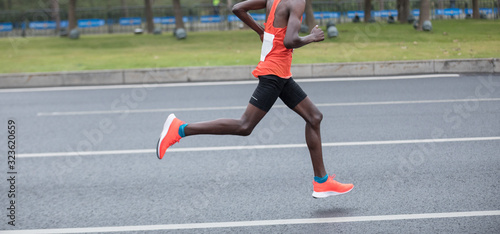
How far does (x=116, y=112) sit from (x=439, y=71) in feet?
25.9

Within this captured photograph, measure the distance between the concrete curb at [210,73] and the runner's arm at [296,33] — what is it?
9.61m

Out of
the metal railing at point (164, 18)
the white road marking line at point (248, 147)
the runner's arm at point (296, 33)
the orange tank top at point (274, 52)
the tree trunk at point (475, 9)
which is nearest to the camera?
the runner's arm at point (296, 33)

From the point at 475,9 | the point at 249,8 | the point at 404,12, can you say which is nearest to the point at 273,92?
the point at 249,8

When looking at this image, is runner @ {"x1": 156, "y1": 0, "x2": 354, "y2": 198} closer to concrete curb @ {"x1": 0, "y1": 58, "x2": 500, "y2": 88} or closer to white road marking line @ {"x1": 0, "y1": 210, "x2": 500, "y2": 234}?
white road marking line @ {"x1": 0, "y1": 210, "x2": 500, "y2": 234}

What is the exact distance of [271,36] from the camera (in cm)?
473

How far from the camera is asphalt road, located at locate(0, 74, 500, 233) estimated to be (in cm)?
460

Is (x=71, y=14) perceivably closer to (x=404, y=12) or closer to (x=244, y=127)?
(x=404, y=12)

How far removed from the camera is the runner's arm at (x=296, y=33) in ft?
14.6

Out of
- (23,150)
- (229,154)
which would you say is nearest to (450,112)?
(229,154)

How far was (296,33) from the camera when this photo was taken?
4492 mm

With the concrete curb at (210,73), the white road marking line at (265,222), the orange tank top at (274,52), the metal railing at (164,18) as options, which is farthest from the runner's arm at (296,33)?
the metal railing at (164,18)

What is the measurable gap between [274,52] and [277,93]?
1.07 feet

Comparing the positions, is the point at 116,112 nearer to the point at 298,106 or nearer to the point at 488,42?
the point at 298,106

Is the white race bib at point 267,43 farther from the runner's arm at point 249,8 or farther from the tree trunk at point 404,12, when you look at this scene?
the tree trunk at point 404,12
